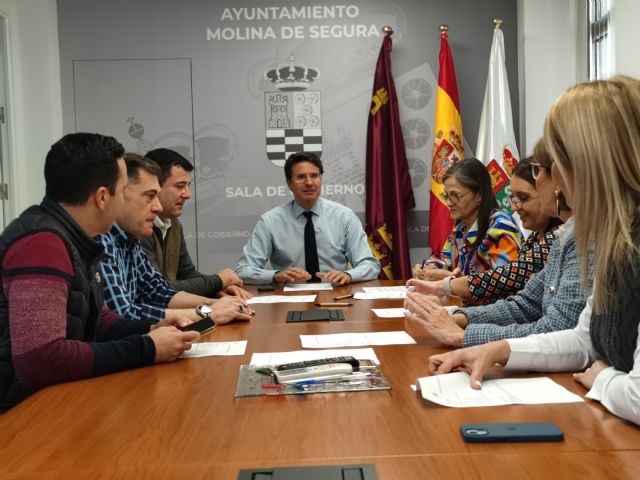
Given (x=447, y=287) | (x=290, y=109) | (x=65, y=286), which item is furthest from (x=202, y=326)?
(x=290, y=109)

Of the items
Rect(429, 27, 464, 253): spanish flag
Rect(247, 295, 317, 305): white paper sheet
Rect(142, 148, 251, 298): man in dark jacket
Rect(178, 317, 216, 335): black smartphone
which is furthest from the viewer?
Rect(429, 27, 464, 253): spanish flag

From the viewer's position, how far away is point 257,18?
5.38 m

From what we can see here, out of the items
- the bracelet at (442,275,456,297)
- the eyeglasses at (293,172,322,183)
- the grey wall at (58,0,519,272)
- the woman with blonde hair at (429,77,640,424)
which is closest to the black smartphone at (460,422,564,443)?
the woman with blonde hair at (429,77,640,424)

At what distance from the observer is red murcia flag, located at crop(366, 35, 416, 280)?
17.3 ft

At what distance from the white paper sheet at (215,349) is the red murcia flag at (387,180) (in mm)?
3196

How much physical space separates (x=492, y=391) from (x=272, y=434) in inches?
20.2

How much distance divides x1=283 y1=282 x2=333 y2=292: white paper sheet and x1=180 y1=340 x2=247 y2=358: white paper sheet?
1.42 metres

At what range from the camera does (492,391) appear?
150 cm

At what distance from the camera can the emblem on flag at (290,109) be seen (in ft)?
17.7

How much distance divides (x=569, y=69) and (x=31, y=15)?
4.00 metres

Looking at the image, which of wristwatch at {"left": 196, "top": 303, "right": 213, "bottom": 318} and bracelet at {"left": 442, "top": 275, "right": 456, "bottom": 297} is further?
bracelet at {"left": 442, "top": 275, "right": 456, "bottom": 297}

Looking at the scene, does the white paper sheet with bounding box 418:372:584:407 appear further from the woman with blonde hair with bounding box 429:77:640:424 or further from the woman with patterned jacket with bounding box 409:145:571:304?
the woman with patterned jacket with bounding box 409:145:571:304

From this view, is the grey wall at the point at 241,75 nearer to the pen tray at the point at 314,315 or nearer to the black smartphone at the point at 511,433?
the pen tray at the point at 314,315

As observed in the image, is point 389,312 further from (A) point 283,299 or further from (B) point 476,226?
(B) point 476,226
